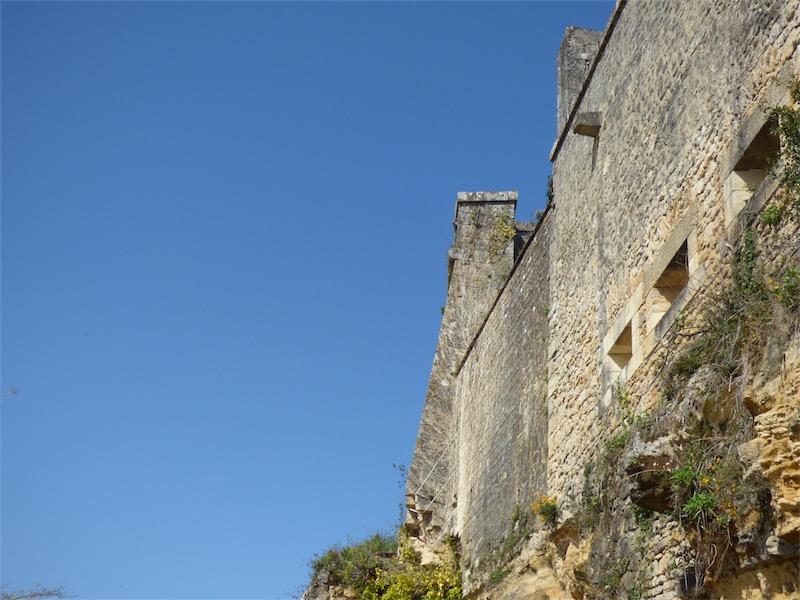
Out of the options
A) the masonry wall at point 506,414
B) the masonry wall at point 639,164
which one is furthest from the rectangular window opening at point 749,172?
the masonry wall at point 506,414

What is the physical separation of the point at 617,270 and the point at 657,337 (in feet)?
4.11

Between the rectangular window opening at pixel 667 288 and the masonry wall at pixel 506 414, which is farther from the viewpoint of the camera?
the masonry wall at pixel 506 414

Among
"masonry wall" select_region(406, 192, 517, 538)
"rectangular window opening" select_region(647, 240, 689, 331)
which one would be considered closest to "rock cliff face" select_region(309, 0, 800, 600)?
"rectangular window opening" select_region(647, 240, 689, 331)

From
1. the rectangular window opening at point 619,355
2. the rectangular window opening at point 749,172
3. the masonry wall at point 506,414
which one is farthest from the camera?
the masonry wall at point 506,414

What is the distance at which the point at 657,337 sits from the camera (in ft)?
26.6

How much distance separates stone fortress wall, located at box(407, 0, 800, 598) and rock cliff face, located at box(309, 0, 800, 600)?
0.07 ft

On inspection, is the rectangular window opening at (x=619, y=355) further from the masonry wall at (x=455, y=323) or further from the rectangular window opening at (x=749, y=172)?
the masonry wall at (x=455, y=323)

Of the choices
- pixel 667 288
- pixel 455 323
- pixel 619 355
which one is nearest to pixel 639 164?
pixel 667 288

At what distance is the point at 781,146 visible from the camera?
6527mm

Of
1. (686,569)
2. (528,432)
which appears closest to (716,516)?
(686,569)

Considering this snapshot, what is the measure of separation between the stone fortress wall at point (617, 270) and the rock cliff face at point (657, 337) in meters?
0.02

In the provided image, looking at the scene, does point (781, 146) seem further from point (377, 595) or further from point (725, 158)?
point (377, 595)

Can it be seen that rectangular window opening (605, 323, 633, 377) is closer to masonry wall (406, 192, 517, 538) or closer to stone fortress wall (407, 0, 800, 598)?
stone fortress wall (407, 0, 800, 598)

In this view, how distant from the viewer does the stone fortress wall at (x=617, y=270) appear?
702 cm
